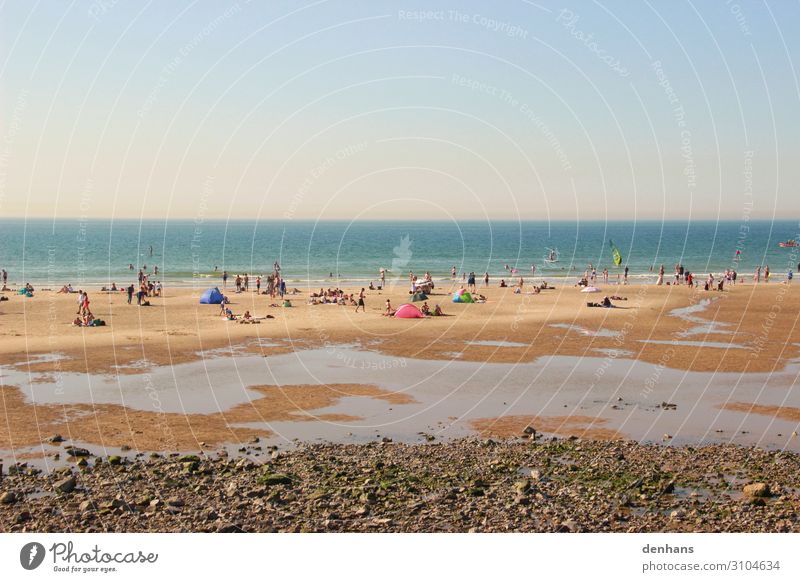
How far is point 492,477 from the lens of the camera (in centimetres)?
2212

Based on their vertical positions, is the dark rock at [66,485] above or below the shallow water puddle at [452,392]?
below

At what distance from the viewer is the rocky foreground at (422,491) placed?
18.5 m

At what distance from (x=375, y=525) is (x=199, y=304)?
50.5m

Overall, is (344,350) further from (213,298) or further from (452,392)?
(213,298)

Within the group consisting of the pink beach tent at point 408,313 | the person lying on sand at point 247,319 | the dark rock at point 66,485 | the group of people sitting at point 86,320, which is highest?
the pink beach tent at point 408,313

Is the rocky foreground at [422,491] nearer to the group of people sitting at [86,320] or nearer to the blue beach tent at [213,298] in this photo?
the group of people sitting at [86,320]

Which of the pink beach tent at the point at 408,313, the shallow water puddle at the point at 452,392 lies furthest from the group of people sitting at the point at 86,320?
the pink beach tent at the point at 408,313
